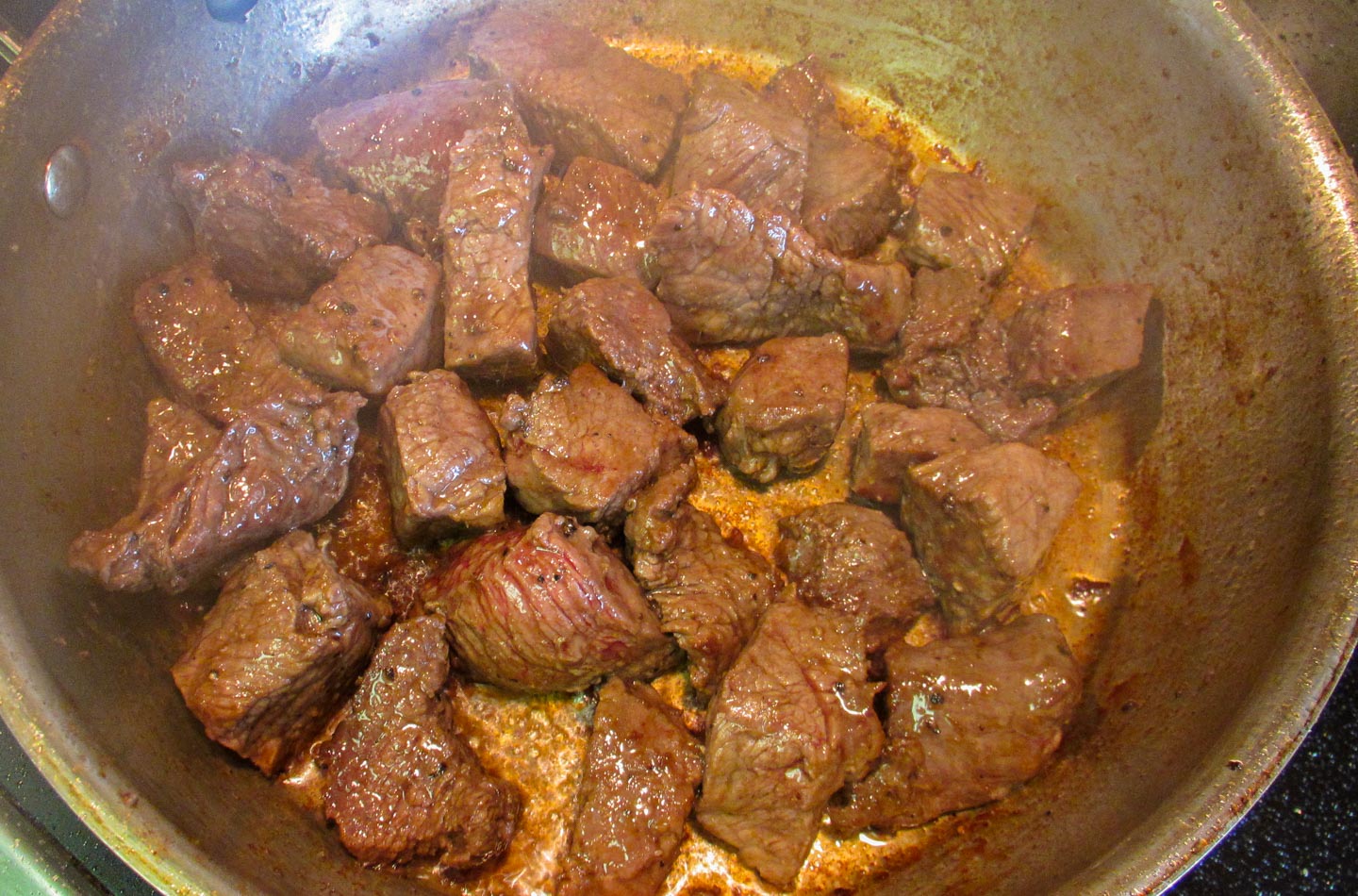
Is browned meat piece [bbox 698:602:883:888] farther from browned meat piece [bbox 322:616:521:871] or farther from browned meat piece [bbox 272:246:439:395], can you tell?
browned meat piece [bbox 272:246:439:395]

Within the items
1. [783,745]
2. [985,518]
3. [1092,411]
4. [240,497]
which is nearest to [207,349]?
[240,497]

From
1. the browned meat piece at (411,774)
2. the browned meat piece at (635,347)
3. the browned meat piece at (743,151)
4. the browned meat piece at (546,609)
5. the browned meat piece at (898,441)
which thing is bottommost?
the browned meat piece at (411,774)

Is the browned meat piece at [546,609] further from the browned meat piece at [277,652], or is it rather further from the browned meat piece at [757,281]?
the browned meat piece at [757,281]

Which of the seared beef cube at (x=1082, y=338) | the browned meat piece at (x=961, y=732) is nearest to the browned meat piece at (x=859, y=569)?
the browned meat piece at (x=961, y=732)

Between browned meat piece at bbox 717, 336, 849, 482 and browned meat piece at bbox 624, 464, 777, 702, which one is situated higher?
browned meat piece at bbox 717, 336, 849, 482

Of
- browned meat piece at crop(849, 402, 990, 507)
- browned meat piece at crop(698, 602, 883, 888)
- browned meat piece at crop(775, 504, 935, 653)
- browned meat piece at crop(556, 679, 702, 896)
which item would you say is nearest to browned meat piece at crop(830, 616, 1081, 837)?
browned meat piece at crop(698, 602, 883, 888)

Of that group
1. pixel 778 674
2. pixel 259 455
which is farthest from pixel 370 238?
pixel 778 674
